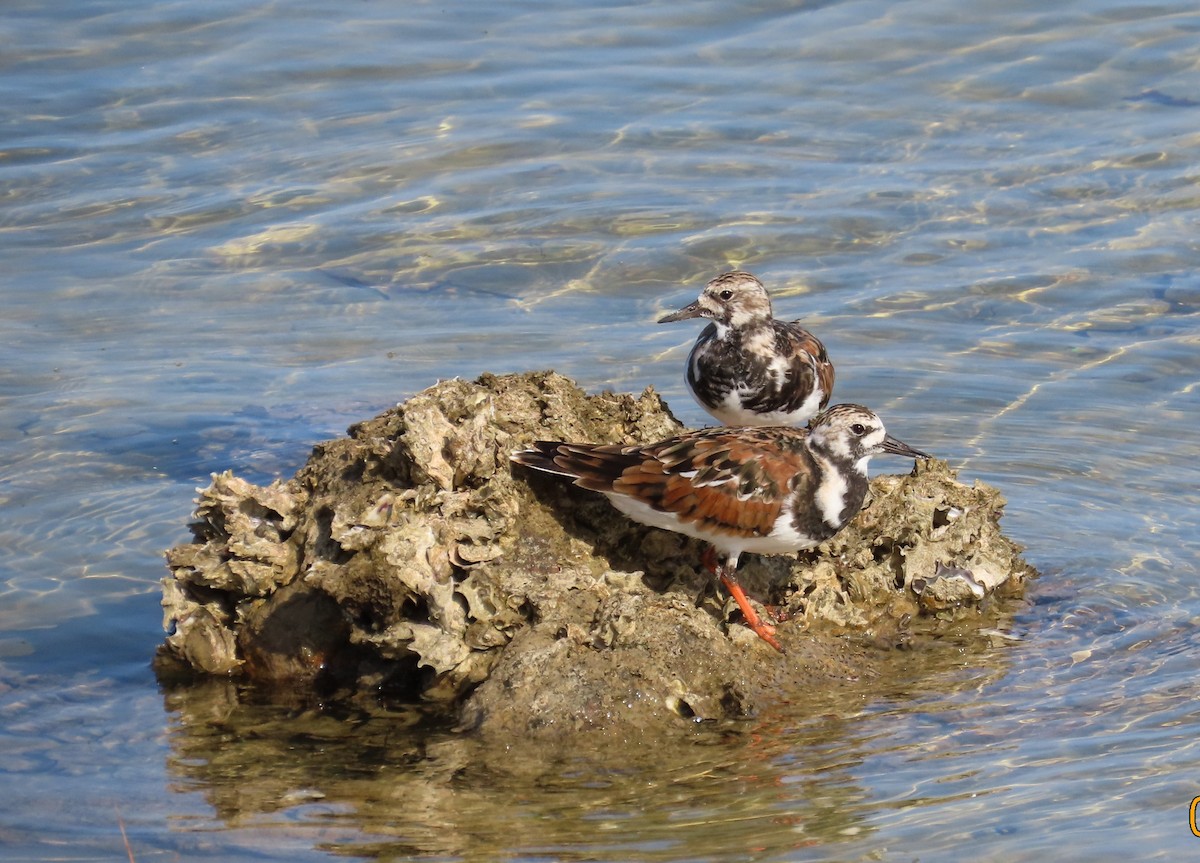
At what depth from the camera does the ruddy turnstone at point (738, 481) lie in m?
5.39

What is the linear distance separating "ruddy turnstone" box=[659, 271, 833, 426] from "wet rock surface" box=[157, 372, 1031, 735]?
722mm

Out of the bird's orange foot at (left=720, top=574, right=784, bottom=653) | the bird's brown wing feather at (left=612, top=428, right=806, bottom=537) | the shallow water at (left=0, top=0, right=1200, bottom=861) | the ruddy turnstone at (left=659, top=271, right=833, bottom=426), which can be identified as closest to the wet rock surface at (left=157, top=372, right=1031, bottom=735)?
the bird's orange foot at (left=720, top=574, right=784, bottom=653)

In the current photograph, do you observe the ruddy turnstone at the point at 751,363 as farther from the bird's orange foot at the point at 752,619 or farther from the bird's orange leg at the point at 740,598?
the bird's orange foot at the point at 752,619

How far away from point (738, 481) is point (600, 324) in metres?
3.77

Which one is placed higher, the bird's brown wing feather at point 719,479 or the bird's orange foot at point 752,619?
the bird's brown wing feather at point 719,479

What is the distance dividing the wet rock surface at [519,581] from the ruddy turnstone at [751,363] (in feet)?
2.37

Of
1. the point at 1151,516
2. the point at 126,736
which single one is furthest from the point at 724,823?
the point at 1151,516

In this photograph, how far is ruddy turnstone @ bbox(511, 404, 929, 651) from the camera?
5387mm

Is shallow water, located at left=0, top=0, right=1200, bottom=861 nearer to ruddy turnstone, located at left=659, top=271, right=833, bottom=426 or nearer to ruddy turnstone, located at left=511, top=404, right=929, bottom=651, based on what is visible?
ruddy turnstone, located at left=511, top=404, right=929, bottom=651

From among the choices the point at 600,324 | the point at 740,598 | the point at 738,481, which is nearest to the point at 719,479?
the point at 738,481

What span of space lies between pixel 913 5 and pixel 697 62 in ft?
7.17

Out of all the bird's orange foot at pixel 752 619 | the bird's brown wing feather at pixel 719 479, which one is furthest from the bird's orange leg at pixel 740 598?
the bird's brown wing feather at pixel 719 479

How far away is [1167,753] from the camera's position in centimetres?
468

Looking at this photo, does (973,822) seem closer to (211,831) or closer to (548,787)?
(548,787)
